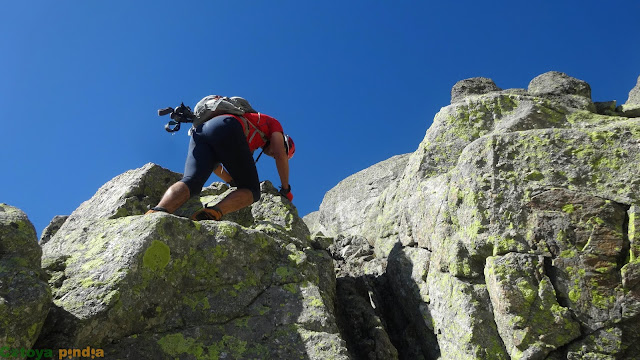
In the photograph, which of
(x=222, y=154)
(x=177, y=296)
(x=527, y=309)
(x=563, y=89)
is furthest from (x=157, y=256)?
(x=563, y=89)

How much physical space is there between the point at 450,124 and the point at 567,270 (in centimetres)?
533

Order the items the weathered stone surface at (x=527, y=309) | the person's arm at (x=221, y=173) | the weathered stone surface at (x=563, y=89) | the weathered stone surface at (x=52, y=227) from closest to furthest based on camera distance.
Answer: the weathered stone surface at (x=527, y=309) → the person's arm at (x=221, y=173) → the weathered stone surface at (x=52, y=227) → the weathered stone surface at (x=563, y=89)

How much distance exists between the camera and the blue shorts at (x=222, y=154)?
1018 cm

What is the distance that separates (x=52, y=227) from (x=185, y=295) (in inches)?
262

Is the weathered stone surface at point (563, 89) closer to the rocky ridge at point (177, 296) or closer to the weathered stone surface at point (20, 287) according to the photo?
the rocky ridge at point (177, 296)

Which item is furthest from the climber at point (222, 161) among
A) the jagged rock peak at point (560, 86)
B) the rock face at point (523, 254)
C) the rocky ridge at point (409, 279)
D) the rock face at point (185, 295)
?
the jagged rock peak at point (560, 86)

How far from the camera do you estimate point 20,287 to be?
6281mm

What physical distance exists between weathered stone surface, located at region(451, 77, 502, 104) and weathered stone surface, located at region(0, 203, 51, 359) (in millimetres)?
11968

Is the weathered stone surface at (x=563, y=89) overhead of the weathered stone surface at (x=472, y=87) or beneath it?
beneath

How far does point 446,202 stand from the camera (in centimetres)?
962

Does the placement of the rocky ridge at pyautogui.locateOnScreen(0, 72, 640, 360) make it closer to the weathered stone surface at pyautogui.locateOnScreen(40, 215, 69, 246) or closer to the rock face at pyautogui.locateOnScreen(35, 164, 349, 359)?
the rock face at pyautogui.locateOnScreen(35, 164, 349, 359)

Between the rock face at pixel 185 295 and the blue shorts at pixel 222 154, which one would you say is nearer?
the rock face at pixel 185 295

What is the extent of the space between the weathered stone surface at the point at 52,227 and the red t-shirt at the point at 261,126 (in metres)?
5.58

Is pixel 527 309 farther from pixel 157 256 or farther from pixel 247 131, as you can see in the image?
pixel 247 131
